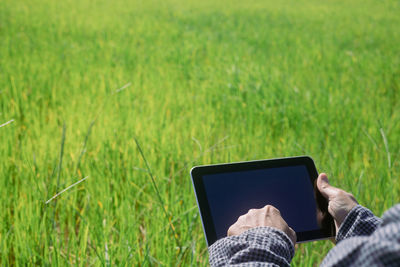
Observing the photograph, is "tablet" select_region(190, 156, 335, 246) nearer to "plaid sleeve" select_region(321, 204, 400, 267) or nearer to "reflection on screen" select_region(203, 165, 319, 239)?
"reflection on screen" select_region(203, 165, 319, 239)

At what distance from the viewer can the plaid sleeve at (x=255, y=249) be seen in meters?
0.67

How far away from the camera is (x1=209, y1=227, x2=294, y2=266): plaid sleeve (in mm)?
673

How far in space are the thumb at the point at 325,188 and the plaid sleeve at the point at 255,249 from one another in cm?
25

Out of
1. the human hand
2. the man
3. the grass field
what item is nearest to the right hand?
the man

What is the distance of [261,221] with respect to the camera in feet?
2.76

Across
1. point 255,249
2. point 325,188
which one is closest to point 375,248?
point 255,249

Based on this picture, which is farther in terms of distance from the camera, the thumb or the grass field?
the grass field

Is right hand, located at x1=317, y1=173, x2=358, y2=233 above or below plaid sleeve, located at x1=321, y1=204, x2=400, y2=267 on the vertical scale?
below

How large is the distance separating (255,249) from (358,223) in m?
0.32

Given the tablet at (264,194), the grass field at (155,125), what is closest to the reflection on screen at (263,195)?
the tablet at (264,194)

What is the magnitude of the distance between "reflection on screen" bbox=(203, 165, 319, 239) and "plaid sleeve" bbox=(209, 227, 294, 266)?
12cm

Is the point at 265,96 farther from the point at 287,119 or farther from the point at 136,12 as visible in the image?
the point at 136,12

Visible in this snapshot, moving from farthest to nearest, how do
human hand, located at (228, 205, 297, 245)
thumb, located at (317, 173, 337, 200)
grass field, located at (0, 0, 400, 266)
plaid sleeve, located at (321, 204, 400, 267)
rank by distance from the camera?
grass field, located at (0, 0, 400, 266)
thumb, located at (317, 173, 337, 200)
human hand, located at (228, 205, 297, 245)
plaid sleeve, located at (321, 204, 400, 267)

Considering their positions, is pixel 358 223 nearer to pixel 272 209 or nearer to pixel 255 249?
pixel 272 209
